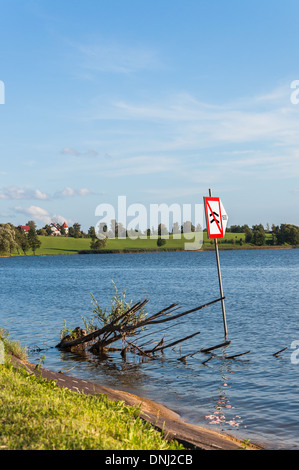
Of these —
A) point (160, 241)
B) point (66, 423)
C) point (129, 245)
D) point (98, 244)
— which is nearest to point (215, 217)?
point (66, 423)

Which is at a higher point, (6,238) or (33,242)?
(6,238)

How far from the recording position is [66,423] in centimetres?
605

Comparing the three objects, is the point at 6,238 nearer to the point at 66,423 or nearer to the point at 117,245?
the point at 117,245

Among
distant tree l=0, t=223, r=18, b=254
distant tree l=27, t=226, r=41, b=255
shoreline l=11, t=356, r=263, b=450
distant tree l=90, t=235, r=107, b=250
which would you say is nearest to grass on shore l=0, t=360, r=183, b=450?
shoreline l=11, t=356, r=263, b=450

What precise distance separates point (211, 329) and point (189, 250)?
164 meters

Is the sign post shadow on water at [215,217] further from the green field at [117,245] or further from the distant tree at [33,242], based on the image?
the distant tree at [33,242]

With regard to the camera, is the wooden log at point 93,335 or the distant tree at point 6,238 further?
the distant tree at point 6,238

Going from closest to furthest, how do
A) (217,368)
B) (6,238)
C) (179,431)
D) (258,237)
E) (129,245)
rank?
(179,431) → (217,368) → (6,238) → (258,237) → (129,245)

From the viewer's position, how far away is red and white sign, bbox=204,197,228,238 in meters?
15.7

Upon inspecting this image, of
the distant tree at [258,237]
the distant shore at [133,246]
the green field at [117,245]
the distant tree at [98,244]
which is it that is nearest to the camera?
the distant tree at [98,244]

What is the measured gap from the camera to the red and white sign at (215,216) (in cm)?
1573

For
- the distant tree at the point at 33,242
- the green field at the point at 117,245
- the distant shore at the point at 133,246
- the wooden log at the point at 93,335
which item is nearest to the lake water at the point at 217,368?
the wooden log at the point at 93,335

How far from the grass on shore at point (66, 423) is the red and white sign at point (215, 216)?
28.0 feet

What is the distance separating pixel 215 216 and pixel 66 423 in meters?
11.0
